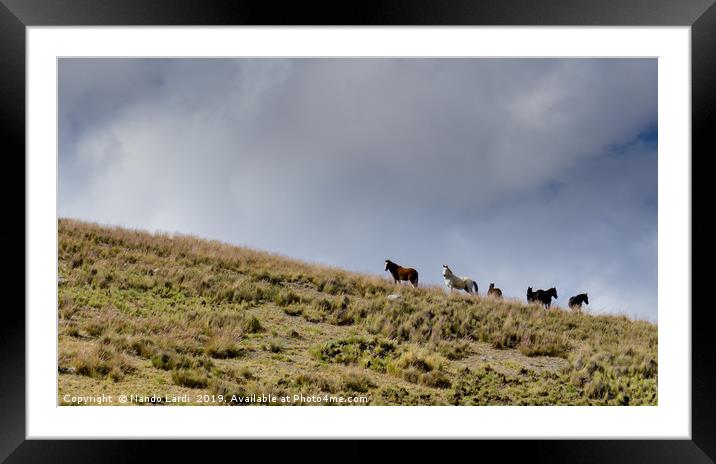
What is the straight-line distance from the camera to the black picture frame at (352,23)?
3928 millimetres

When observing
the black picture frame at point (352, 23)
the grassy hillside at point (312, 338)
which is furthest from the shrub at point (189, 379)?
the black picture frame at point (352, 23)

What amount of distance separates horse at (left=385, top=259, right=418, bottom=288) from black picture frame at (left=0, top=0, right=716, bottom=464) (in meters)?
7.17

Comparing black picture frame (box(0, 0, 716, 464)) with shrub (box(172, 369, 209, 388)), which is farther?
shrub (box(172, 369, 209, 388))

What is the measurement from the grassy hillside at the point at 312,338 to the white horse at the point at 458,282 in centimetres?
63

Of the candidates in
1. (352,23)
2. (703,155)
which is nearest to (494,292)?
(703,155)

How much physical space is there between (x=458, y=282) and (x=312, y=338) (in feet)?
15.1

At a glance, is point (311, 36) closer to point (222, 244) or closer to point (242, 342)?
point (242, 342)

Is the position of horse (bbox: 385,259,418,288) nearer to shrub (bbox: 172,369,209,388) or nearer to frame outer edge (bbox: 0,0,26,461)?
shrub (bbox: 172,369,209,388)

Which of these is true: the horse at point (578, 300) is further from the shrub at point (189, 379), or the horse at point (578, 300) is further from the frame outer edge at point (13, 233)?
the frame outer edge at point (13, 233)

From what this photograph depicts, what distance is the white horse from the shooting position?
11.1m

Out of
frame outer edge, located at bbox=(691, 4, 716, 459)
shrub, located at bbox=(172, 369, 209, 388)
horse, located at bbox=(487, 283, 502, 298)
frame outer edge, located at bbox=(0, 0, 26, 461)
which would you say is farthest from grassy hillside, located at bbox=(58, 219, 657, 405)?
frame outer edge, located at bbox=(691, 4, 716, 459)

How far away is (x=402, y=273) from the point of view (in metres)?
11.3

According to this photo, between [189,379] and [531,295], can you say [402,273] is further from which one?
[189,379]

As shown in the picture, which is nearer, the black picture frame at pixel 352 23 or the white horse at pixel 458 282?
the black picture frame at pixel 352 23
